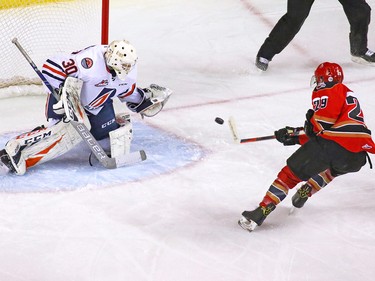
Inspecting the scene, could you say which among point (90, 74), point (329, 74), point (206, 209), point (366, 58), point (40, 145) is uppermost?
point (329, 74)

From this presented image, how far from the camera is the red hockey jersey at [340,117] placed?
121 inches

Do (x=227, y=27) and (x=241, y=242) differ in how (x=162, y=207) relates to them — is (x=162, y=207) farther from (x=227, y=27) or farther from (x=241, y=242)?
(x=227, y=27)

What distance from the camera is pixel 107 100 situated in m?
Answer: 3.67

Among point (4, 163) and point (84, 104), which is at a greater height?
point (84, 104)

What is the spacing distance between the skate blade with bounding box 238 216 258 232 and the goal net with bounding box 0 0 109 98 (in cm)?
153

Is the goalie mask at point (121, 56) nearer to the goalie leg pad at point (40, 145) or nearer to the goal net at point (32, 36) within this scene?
the goalie leg pad at point (40, 145)

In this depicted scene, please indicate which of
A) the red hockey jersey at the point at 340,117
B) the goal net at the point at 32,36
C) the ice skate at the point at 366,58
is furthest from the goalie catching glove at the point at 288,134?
the ice skate at the point at 366,58

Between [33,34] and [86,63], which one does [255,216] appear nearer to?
[86,63]

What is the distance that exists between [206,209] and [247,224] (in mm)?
222

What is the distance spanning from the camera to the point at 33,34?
4445mm

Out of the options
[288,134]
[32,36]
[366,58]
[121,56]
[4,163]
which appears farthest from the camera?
[366,58]

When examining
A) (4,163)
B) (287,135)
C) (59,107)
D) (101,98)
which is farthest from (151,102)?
(287,135)

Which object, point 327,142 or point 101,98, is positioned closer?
point 327,142

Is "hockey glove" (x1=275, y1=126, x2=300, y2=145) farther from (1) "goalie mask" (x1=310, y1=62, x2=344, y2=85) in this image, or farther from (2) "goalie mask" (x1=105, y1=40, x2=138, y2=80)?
(2) "goalie mask" (x1=105, y1=40, x2=138, y2=80)
